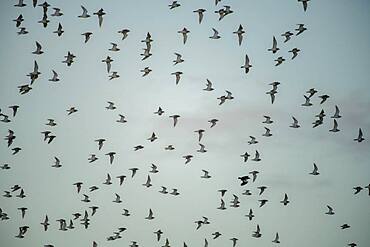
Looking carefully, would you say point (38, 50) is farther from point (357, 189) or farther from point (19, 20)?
point (357, 189)

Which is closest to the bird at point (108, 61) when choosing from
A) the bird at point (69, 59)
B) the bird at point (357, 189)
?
the bird at point (69, 59)

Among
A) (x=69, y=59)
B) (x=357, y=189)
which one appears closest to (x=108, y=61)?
(x=69, y=59)

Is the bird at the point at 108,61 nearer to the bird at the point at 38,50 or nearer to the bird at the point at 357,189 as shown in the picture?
the bird at the point at 38,50

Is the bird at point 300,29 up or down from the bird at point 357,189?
up

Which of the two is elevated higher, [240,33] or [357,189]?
[240,33]

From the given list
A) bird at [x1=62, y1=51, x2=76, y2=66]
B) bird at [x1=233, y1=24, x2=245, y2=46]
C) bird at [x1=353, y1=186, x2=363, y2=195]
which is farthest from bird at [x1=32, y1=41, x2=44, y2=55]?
bird at [x1=353, y1=186, x2=363, y2=195]

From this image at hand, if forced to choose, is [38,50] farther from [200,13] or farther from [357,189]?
[357,189]

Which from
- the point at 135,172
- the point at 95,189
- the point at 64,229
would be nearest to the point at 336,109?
the point at 135,172

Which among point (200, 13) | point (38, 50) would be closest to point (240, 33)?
point (200, 13)

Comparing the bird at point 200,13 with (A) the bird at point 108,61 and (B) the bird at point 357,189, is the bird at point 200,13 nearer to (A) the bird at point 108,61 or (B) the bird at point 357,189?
(A) the bird at point 108,61

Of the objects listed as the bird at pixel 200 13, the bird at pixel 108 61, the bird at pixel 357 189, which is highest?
the bird at pixel 200 13

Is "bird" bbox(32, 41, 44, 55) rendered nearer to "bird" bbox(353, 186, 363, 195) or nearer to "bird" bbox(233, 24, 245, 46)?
"bird" bbox(233, 24, 245, 46)

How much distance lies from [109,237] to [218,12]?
74.1 feet

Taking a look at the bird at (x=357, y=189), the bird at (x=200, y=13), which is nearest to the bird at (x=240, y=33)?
the bird at (x=200, y=13)
